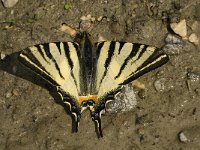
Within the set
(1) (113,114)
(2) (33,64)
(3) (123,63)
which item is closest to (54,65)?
(2) (33,64)

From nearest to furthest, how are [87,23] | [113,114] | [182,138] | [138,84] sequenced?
[182,138] → [113,114] → [138,84] → [87,23]

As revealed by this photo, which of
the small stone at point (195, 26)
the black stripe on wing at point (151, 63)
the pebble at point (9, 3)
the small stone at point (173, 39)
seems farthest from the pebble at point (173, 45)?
the pebble at point (9, 3)

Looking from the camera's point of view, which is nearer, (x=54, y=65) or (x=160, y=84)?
(x=54, y=65)

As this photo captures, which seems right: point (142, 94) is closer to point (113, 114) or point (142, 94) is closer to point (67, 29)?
point (113, 114)

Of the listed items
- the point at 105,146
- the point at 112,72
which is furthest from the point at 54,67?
the point at 105,146

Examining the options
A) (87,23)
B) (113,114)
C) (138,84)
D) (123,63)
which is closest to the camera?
(123,63)

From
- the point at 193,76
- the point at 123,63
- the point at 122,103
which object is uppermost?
the point at 123,63

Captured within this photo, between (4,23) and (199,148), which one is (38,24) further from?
(199,148)
